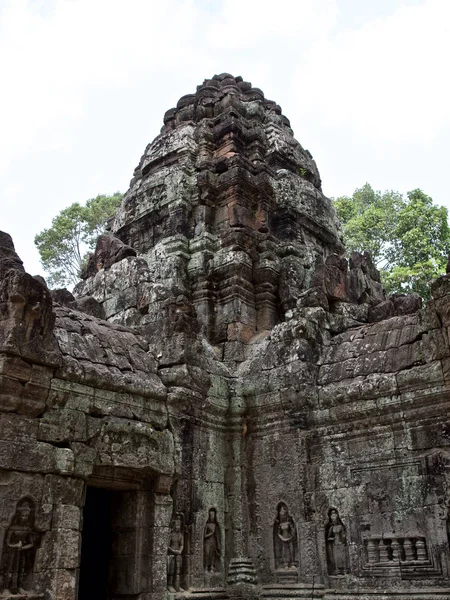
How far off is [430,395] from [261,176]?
5.50 m

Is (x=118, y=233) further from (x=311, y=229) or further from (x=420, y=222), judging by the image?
(x=420, y=222)

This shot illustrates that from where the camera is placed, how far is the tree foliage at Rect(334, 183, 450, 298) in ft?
61.9

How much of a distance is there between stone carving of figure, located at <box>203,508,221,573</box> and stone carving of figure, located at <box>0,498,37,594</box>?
2547mm

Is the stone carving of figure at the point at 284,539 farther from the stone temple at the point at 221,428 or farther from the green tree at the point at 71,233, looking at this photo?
the green tree at the point at 71,233

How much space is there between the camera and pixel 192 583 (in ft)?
24.4

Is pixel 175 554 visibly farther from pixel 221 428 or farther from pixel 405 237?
pixel 405 237

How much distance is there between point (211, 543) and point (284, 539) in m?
0.92

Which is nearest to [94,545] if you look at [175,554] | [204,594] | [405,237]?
[175,554]

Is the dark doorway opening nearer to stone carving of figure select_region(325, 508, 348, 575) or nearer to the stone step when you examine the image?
the stone step

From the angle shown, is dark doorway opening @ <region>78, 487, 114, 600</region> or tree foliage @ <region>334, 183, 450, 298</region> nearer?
dark doorway opening @ <region>78, 487, 114, 600</region>

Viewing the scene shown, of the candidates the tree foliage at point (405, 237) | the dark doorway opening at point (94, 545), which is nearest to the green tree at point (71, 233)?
the tree foliage at point (405, 237)

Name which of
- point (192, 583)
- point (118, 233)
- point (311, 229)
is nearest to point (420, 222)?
point (311, 229)

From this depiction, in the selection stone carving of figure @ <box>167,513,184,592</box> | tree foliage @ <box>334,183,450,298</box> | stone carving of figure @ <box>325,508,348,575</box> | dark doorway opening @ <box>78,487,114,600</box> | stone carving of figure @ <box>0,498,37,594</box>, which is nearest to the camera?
stone carving of figure @ <box>0,498,37,594</box>

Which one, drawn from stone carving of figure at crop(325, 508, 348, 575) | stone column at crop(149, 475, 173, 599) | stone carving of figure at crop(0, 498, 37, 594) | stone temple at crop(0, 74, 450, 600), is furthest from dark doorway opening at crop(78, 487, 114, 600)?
stone carving of figure at crop(325, 508, 348, 575)
